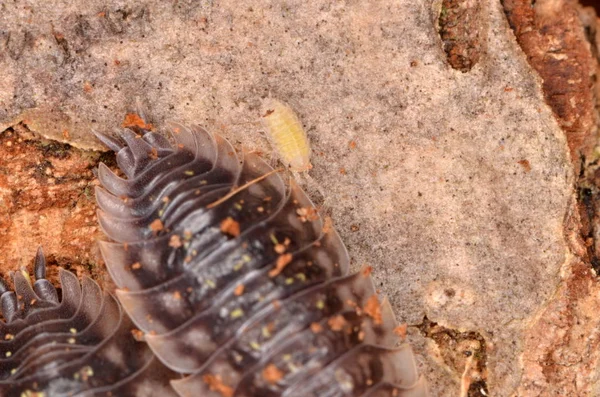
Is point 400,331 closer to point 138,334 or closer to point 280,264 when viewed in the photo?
point 280,264

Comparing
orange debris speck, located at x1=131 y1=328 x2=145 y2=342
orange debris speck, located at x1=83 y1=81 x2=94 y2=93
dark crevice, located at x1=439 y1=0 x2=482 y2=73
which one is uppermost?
dark crevice, located at x1=439 y1=0 x2=482 y2=73

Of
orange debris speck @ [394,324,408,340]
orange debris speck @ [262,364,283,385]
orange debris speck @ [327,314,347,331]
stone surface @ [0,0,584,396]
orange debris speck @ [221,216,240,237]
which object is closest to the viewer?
orange debris speck @ [262,364,283,385]

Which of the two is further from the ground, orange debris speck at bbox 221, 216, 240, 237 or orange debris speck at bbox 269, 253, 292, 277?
orange debris speck at bbox 221, 216, 240, 237

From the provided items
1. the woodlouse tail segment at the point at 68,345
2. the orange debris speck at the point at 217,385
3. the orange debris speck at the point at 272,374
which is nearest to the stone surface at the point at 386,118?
the woodlouse tail segment at the point at 68,345

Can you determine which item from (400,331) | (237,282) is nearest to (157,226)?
(237,282)

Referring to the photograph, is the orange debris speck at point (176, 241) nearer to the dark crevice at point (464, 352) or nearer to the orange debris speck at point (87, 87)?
the orange debris speck at point (87, 87)

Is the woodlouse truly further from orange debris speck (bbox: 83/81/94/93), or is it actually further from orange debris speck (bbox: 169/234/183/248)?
orange debris speck (bbox: 83/81/94/93)

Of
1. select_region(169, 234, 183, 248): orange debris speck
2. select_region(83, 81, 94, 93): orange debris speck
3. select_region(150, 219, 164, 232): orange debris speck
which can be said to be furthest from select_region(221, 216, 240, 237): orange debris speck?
select_region(83, 81, 94, 93): orange debris speck

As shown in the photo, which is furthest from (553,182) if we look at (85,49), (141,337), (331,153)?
(85,49)

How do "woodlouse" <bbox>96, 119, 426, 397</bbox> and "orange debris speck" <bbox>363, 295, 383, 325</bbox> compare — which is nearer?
"woodlouse" <bbox>96, 119, 426, 397</bbox>
